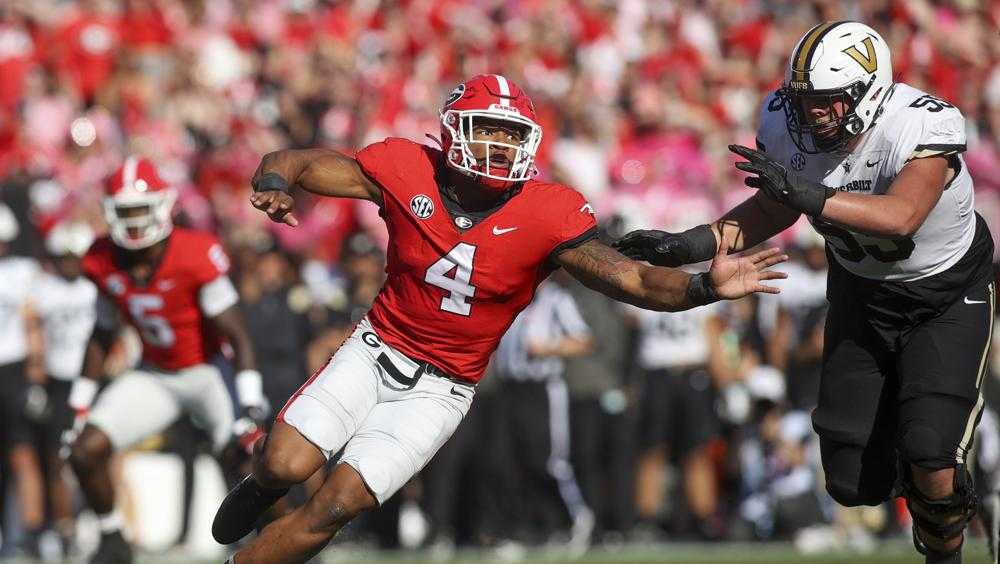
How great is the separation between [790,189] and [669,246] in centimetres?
62

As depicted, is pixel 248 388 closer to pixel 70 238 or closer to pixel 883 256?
pixel 883 256

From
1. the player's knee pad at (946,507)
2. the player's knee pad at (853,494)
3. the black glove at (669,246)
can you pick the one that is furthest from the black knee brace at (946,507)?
the black glove at (669,246)

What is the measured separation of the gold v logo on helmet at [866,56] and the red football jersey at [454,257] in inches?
43.8

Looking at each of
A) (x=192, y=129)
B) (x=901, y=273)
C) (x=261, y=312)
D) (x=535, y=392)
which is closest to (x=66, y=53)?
(x=192, y=129)

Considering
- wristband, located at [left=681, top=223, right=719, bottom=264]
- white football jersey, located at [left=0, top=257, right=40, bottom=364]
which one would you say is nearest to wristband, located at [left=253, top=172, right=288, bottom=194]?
wristband, located at [left=681, top=223, right=719, bottom=264]

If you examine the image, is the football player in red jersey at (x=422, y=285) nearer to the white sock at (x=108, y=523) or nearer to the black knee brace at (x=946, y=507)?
the black knee brace at (x=946, y=507)

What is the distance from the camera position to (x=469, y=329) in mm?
6078

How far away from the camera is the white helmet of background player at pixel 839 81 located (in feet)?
18.3

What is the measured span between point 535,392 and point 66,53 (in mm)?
5321

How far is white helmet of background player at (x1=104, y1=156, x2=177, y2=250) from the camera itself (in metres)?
7.90

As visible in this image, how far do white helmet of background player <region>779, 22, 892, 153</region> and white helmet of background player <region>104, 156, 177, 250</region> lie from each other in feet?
11.6

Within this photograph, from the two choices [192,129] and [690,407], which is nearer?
[690,407]

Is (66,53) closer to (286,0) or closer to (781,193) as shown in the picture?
(286,0)

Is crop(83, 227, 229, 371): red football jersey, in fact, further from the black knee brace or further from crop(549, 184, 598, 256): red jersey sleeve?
the black knee brace
